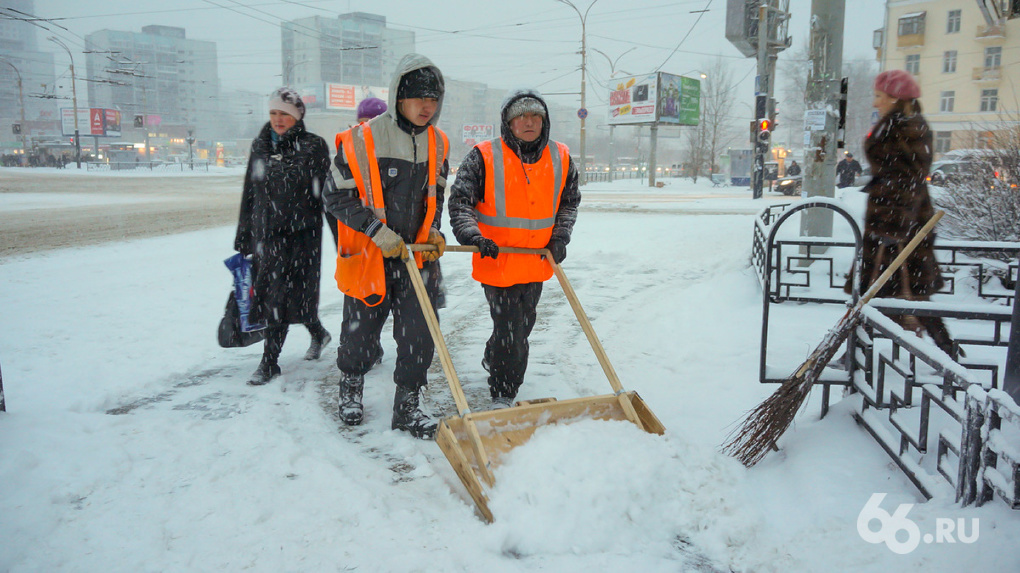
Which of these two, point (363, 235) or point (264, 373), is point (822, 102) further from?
point (264, 373)

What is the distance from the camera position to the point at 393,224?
342 centimetres

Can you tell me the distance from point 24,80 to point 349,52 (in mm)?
30543

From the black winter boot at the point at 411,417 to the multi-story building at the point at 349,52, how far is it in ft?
206

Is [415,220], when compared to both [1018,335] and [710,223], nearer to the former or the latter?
[1018,335]

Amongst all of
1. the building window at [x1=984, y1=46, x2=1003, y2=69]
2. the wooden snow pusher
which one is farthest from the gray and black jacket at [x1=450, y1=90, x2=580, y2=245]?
the building window at [x1=984, y1=46, x2=1003, y2=69]

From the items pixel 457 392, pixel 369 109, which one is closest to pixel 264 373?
pixel 457 392

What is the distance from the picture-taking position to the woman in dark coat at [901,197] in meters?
3.78

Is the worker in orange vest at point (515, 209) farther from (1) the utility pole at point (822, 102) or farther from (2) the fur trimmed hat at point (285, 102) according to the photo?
(1) the utility pole at point (822, 102)

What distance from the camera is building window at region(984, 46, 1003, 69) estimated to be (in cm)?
4141

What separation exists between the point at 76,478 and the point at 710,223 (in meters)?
13.3

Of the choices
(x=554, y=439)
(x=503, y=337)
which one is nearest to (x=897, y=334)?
(x=554, y=439)

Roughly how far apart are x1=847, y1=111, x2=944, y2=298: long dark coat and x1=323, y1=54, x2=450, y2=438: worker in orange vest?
→ 2.57 m

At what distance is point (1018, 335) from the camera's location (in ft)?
7.18

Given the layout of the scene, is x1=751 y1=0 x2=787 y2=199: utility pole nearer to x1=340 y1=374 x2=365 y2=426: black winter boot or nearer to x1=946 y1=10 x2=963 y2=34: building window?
x1=340 y1=374 x2=365 y2=426: black winter boot
